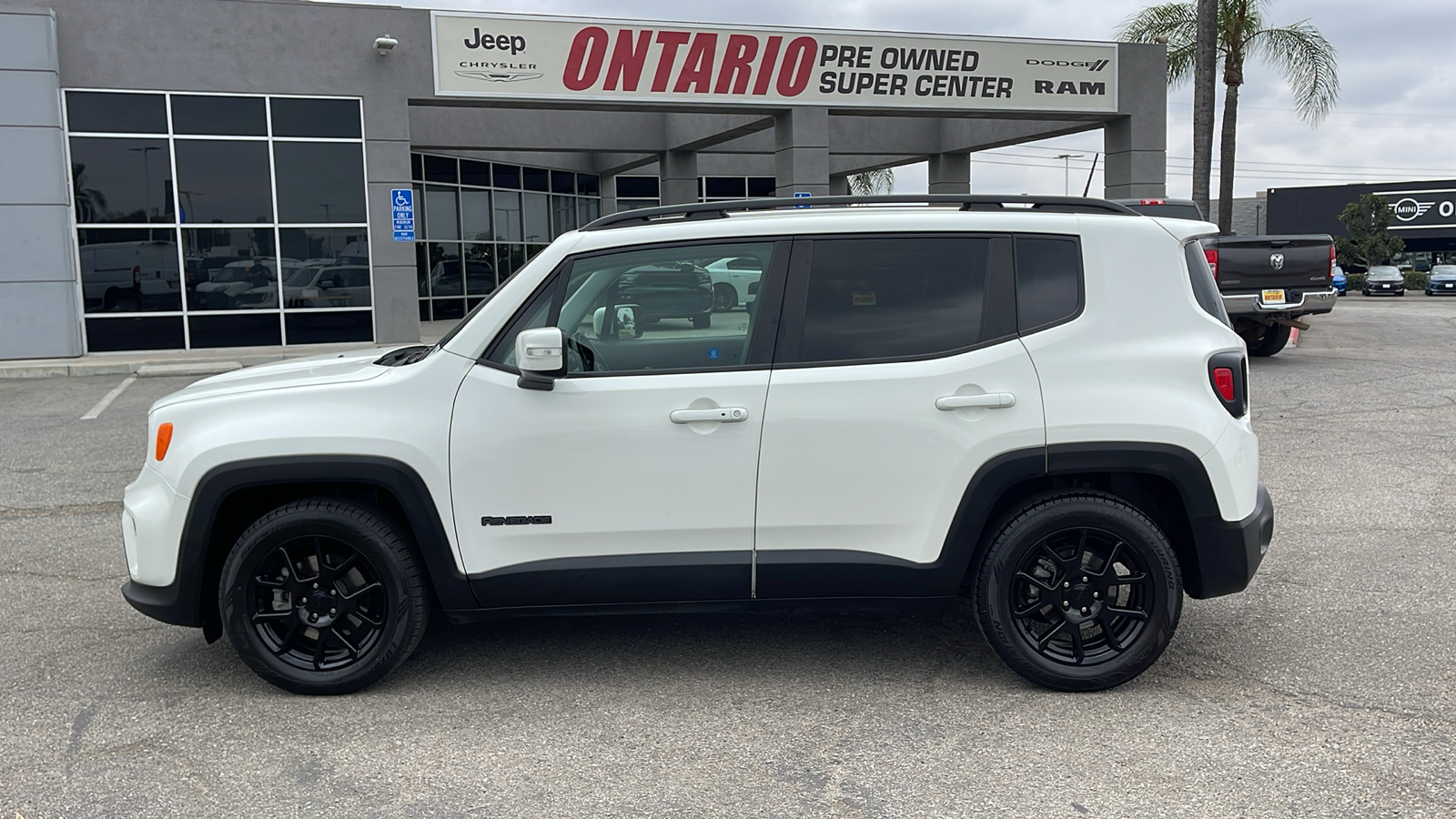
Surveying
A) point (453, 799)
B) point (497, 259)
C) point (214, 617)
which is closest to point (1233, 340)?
point (453, 799)

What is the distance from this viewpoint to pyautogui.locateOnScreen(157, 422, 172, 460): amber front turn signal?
14.1 feet

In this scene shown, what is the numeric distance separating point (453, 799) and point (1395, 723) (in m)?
3.09

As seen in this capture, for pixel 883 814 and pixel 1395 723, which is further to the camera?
pixel 1395 723

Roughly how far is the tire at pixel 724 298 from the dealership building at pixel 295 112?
15.6 meters

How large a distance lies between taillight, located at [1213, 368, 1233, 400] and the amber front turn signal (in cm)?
377

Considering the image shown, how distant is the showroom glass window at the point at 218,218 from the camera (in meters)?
18.6

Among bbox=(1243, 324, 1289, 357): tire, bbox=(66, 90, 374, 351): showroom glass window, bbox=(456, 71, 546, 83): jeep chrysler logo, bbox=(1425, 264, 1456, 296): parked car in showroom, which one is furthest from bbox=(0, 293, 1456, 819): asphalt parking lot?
bbox=(1425, 264, 1456, 296): parked car in showroom

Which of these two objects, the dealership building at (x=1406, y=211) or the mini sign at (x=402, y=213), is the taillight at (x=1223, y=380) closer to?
the mini sign at (x=402, y=213)

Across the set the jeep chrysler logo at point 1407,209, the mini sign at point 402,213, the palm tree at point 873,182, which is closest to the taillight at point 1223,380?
the mini sign at point 402,213

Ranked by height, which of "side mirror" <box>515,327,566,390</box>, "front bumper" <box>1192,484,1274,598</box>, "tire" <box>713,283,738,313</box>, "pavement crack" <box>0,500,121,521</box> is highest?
"tire" <box>713,283,738,313</box>

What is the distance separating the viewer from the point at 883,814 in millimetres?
3402

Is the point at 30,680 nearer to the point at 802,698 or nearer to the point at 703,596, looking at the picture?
the point at 703,596

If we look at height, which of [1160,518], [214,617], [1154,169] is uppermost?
[1154,169]

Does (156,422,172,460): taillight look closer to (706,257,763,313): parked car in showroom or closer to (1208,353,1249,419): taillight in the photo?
(706,257,763,313): parked car in showroom
